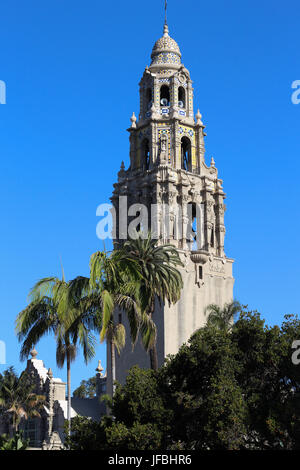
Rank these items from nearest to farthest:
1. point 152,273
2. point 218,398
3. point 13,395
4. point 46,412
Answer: point 218,398
point 152,273
point 13,395
point 46,412

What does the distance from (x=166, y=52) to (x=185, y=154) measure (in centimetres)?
1144

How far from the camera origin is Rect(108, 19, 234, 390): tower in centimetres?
6850

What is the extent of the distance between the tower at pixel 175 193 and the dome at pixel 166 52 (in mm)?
108

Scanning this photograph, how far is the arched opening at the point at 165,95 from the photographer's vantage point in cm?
7844

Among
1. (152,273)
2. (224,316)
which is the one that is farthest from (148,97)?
(152,273)

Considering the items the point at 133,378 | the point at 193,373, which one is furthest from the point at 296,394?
the point at 133,378

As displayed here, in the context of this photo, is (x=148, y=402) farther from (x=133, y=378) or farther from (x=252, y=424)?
(x=252, y=424)

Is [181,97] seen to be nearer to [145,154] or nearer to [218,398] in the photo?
[145,154]

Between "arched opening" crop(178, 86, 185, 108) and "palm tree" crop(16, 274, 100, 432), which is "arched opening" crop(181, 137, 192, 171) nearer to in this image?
"arched opening" crop(178, 86, 185, 108)

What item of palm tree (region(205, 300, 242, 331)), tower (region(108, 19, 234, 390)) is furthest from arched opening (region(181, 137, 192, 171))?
palm tree (region(205, 300, 242, 331))

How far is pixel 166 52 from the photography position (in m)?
80.2

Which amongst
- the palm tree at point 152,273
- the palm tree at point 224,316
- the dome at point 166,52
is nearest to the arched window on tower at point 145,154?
the dome at point 166,52

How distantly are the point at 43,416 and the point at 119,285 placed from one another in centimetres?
3224
